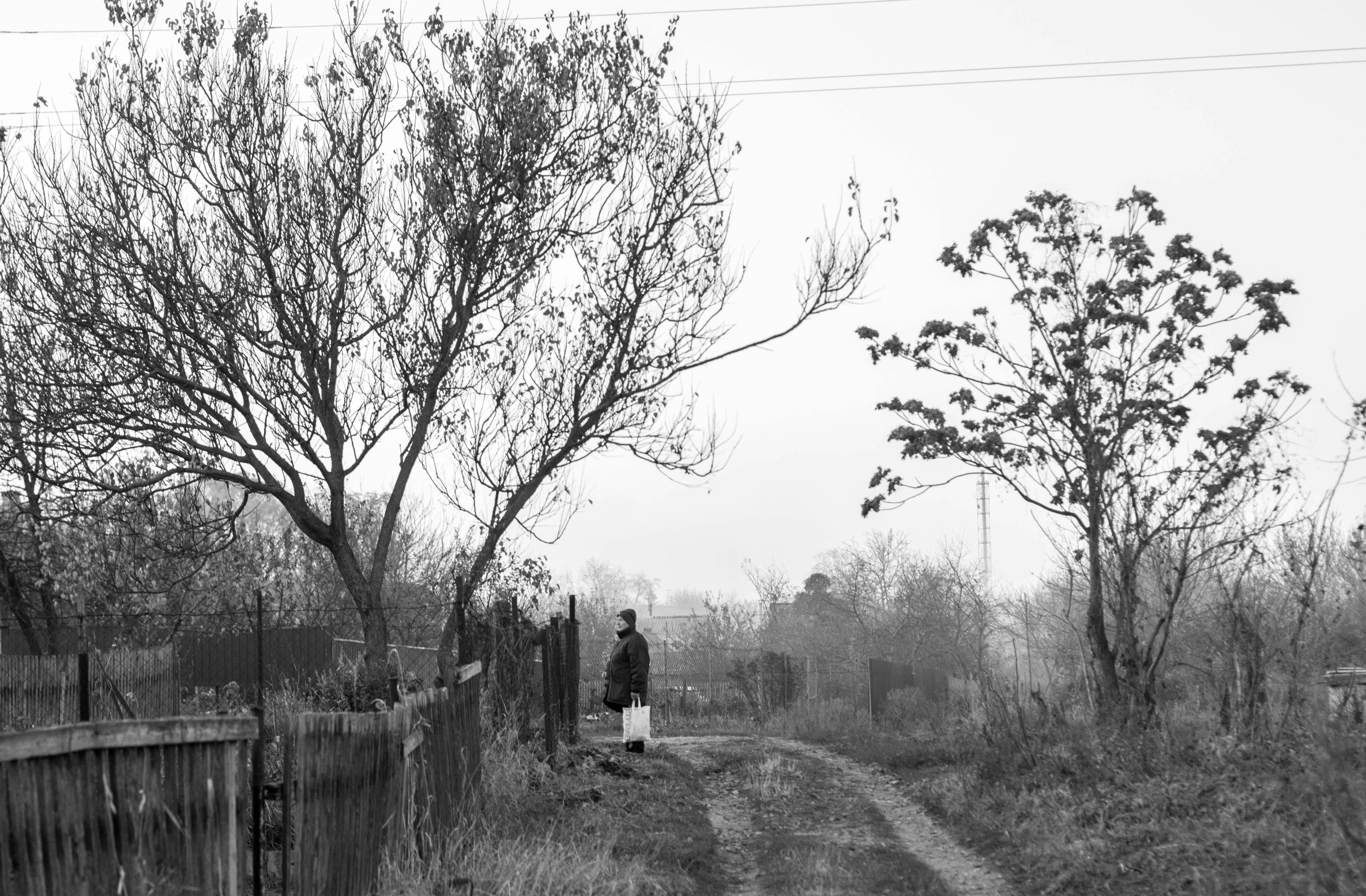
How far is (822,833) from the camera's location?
10.9 metres

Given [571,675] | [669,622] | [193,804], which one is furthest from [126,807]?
[669,622]

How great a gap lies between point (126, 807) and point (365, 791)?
2.07 metres

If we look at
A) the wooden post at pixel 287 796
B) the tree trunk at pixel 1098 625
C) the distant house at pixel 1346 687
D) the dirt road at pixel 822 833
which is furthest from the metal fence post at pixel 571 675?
the wooden post at pixel 287 796

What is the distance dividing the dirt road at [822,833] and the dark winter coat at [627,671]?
3.70ft

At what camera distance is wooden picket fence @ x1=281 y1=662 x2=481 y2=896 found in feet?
18.5

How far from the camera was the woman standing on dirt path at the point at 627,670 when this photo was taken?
614 inches

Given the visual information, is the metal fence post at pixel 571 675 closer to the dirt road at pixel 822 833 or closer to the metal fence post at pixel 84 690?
the dirt road at pixel 822 833

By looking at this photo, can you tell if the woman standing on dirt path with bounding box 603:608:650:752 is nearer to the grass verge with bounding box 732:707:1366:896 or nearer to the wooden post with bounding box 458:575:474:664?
the grass verge with bounding box 732:707:1366:896

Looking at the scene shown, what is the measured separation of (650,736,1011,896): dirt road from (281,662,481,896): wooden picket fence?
2.22m

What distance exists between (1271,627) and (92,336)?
1264 cm

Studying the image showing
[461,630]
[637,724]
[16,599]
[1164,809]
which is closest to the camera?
[1164,809]

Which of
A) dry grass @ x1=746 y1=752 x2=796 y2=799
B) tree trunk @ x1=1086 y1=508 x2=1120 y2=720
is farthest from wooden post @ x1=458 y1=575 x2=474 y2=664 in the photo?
tree trunk @ x1=1086 y1=508 x2=1120 y2=720

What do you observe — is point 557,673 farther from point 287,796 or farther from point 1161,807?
point 287,796

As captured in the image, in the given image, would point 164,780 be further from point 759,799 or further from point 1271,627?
point 1271,627
